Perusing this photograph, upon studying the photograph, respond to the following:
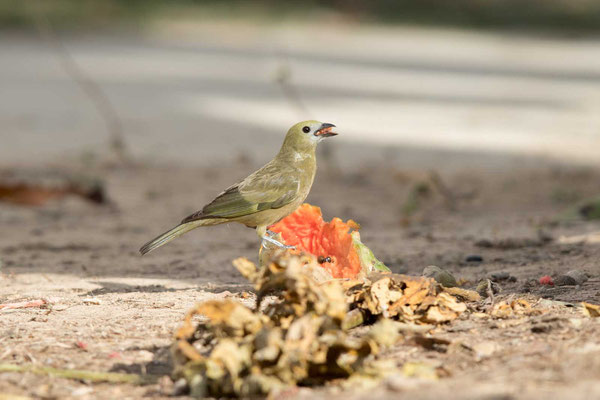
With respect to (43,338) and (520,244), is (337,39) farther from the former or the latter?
(43,338)

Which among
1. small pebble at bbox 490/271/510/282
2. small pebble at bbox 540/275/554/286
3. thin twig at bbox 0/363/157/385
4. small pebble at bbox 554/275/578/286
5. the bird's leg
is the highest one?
the bird's leg

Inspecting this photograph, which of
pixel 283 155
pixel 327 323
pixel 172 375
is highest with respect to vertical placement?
pixel 283 155

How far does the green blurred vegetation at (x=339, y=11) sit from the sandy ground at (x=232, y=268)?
1609cm

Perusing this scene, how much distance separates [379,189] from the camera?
777cm

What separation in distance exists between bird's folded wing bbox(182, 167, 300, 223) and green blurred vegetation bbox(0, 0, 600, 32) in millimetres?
19823

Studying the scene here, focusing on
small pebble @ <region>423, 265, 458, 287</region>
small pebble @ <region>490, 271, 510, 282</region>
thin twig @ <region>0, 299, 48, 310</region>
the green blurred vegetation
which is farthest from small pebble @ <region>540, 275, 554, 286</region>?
the green blurred vegetation

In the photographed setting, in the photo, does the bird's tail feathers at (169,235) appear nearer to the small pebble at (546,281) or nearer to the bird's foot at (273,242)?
the bird's foot at (273,242)

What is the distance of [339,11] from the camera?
2611cm

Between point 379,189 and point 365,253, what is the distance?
423 centimetres

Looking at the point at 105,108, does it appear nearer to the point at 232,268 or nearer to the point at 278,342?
the point at 232,268

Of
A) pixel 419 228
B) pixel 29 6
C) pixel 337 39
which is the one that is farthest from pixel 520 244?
pixel 29 6

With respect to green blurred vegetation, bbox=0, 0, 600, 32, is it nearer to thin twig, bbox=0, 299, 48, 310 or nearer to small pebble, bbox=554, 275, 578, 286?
small pebble, bbox=554, 275, 578, 286

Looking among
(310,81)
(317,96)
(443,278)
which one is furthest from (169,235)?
(310,81)

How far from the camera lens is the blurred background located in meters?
9.52
